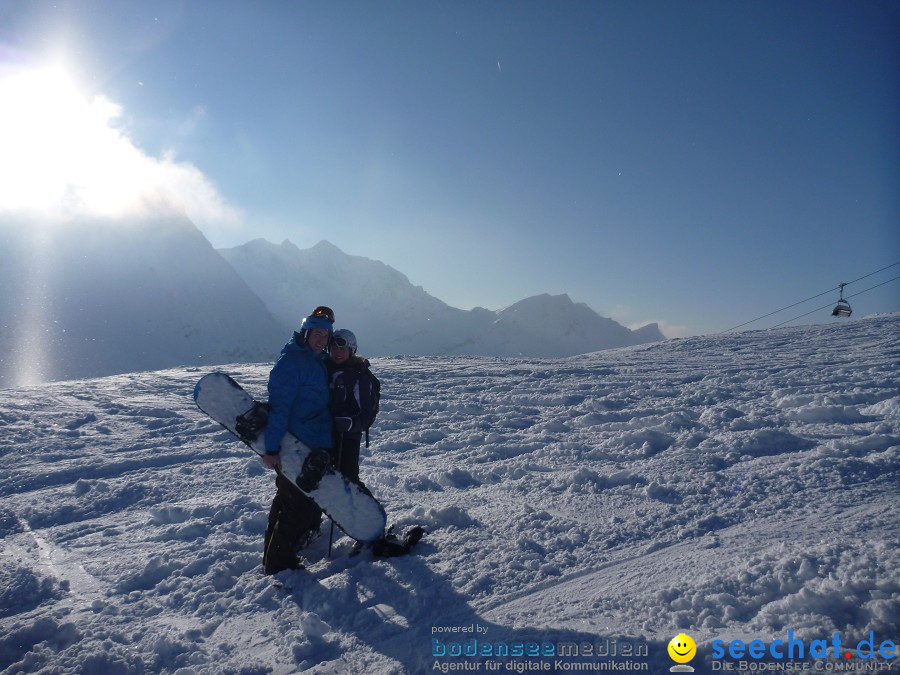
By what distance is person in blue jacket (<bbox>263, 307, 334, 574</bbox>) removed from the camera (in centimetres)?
409

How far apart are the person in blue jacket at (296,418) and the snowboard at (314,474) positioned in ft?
0.43

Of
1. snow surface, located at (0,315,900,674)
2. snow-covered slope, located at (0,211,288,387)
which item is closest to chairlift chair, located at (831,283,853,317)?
snow surface, located at (0,315,900,674)

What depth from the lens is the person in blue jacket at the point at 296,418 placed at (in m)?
4.09

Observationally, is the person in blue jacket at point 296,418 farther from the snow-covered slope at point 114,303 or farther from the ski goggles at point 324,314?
the snow-covered slope at point 114,303

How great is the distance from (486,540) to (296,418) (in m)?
2.11

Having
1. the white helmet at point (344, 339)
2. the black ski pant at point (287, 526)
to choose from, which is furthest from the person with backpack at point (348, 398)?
the black ski pant at point (287, 526)

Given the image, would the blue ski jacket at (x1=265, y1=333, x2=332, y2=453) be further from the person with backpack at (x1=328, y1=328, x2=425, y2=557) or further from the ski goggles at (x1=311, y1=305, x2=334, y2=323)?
the ski goggles at (x1=311, y1=305, x2=334, y2=323)

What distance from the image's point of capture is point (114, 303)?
114 meters

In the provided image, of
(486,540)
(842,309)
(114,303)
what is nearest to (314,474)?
(486,540)

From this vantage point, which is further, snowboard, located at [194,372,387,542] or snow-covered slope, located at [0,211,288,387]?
snow-covered slope, located at [0,211,288,387]

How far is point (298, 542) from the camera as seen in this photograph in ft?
14.2

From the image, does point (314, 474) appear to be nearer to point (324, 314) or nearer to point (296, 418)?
point (296, 418)

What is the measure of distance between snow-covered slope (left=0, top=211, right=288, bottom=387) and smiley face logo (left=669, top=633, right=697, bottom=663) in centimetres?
8494

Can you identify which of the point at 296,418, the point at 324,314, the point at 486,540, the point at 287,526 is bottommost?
the point at 486,540
